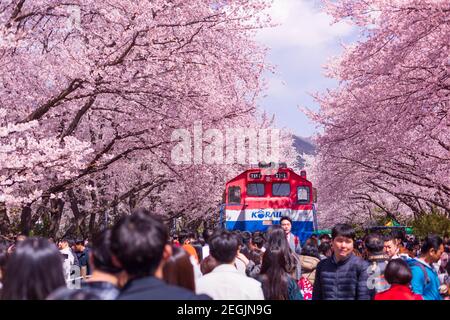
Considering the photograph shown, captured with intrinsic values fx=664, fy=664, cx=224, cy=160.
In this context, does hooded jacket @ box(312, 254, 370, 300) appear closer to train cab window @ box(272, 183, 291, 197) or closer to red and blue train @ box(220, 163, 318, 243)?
red and blue train @ box(220, 163, 318, 243)

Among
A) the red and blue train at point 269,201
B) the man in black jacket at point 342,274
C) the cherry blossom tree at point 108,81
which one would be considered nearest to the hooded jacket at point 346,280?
the man in black jacket at point 342,274

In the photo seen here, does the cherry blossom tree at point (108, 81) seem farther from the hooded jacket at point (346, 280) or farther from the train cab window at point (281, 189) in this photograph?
the hooded jacket at point (346, 280)

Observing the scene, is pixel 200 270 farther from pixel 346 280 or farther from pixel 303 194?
pixel 303 194

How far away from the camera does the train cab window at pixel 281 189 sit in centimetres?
1966

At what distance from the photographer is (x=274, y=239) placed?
19.6 feet

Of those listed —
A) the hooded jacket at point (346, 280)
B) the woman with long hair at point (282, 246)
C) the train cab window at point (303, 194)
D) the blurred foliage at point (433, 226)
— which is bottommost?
the hooded jacket at point (346, 280)

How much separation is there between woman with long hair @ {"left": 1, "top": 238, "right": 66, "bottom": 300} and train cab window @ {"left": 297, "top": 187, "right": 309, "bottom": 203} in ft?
53.8

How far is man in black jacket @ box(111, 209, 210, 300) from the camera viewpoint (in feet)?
10.5

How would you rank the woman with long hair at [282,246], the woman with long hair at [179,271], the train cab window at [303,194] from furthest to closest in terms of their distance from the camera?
the train cab window at [303,194] < the woman with long hair at [282,246] < the woman with long hair at [179,271]

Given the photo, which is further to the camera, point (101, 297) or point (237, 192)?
point (237, 192)

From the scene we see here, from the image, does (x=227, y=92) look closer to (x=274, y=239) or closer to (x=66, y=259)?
(x=66, y=259)

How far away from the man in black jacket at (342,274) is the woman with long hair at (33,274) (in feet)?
10.3

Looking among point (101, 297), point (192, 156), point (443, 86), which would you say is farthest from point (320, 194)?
point (101, 297)
